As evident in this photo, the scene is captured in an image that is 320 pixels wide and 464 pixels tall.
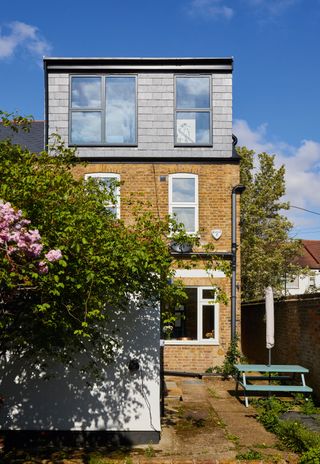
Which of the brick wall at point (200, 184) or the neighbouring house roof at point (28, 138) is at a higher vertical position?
the neighbouring house roof at point (28, 138)

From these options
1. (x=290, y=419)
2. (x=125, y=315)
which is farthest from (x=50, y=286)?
(x=290, y=419)

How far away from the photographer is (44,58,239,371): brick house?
15.1 m

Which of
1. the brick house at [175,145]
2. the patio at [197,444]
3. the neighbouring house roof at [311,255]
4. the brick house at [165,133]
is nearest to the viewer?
the patio at [197,444]

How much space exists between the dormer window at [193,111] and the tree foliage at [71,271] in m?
7.82

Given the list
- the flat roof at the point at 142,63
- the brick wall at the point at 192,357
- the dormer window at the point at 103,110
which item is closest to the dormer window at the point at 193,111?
the flat roof at the point at 142,63

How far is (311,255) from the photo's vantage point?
47375mm

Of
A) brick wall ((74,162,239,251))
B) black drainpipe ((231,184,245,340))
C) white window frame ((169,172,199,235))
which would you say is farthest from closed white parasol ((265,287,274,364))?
white window frame ((169,172,199,235))

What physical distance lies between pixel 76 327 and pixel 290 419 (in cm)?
451

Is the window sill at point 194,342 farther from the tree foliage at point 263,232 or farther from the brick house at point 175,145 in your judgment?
the tree foliage at point 263,232

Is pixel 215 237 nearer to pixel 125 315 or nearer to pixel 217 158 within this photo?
pixel 217 158

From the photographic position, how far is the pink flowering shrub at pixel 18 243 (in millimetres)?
5203

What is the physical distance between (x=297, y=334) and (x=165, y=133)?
687 cm

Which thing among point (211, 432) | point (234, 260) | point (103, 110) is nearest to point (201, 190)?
point (234, 260)

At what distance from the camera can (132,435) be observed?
7828 mm
